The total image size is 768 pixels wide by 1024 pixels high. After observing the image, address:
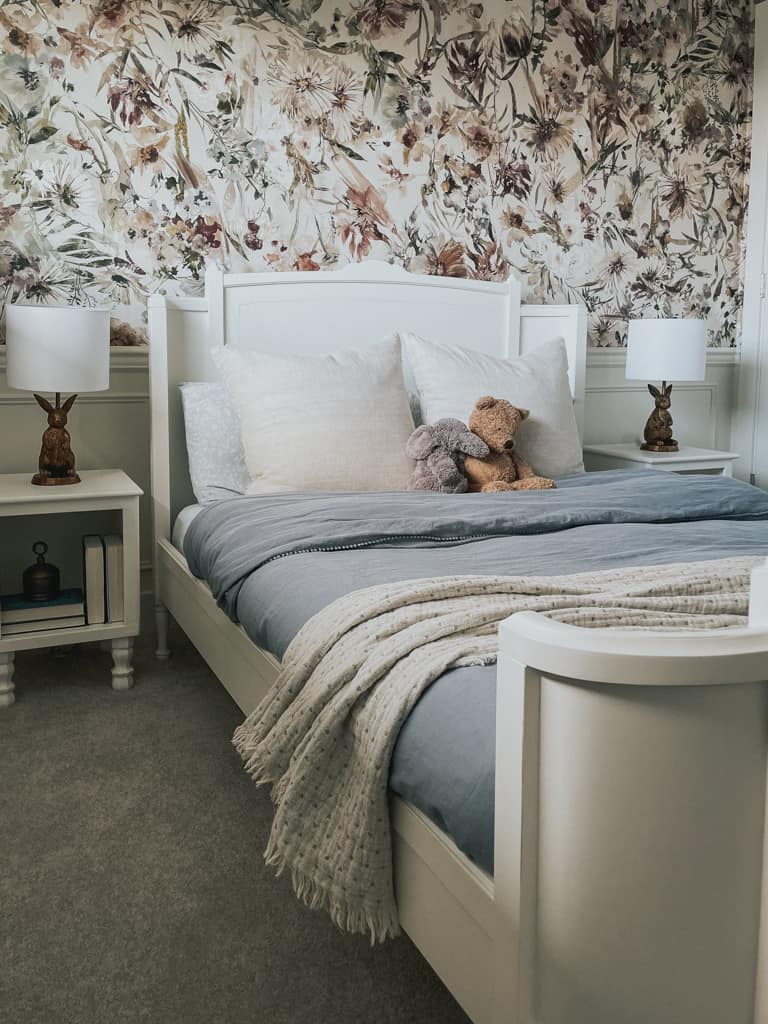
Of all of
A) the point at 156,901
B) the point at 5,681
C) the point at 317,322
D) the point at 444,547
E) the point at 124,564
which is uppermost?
the point at 317,322

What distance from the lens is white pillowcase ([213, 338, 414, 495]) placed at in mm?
2572

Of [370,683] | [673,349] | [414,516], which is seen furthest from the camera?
[673,349]

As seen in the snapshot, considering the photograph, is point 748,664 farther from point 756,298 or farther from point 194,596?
point 756,298

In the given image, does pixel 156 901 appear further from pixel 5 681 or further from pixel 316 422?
pixel 316 422

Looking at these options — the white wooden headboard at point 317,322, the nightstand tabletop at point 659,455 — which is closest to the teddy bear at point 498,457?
the white wooden headboard at point 317,322

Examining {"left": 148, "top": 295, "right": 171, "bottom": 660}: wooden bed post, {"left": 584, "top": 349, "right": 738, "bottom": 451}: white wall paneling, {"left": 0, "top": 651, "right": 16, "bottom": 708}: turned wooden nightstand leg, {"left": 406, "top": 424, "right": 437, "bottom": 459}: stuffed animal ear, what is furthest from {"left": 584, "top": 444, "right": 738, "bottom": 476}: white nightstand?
{"left": 0, "top": 651, "right": 16, "bottom": 708}: turned wooden nightstand leg

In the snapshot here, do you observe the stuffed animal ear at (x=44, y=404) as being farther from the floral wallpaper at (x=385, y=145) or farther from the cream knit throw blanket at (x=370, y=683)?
the cream knit throw blanket at (x=370, y=683)

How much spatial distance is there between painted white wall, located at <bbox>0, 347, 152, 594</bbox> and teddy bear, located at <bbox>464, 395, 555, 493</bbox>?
3.69 ft

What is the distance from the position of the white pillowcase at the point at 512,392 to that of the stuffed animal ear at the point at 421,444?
202 mm

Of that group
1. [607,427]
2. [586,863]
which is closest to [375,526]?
[586,863]

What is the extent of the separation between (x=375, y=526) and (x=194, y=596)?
682 millimetres

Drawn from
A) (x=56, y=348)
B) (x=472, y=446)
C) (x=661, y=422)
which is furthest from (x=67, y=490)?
(x=661, y=422)

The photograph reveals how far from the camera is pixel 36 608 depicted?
8.50 feet

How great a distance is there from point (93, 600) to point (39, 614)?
0.48 ft
